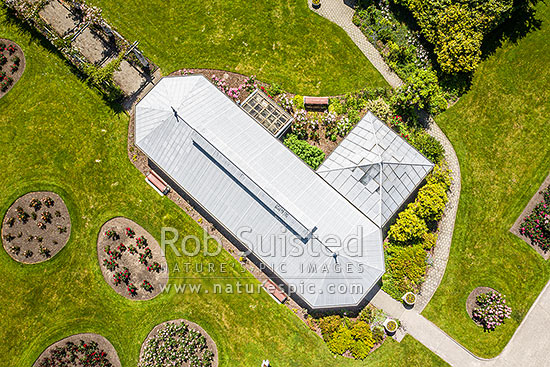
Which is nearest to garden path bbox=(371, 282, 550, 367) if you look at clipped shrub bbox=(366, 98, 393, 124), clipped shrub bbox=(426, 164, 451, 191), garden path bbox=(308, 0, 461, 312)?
garden path bbox=(308, 0, 461, 312)

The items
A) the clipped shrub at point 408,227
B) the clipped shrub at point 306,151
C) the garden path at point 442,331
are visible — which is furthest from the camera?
the garden path at point 442,331

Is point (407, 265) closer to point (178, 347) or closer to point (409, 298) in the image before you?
point (409, 298)

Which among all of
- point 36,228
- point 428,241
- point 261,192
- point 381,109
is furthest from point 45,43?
point 428,241

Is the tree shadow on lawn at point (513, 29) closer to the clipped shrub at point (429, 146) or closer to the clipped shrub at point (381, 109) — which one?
the clipped shrub at point (429, 146)

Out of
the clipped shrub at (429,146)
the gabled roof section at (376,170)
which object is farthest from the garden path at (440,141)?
the gabled roof section at (376,170)

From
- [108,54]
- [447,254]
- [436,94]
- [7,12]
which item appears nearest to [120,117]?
[108,54]

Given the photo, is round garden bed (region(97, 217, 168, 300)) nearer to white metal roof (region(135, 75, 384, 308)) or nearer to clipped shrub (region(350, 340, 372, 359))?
white metal roof (region(135, 75, 384, 308))
